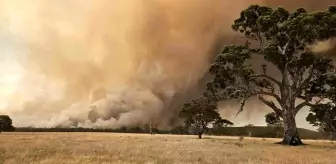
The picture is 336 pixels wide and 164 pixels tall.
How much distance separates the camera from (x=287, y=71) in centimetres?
5775

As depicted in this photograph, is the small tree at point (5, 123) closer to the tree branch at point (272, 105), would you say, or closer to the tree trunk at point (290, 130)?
the tree branch at point (272, 105)

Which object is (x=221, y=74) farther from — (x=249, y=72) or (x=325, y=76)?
(x=325, y=76)

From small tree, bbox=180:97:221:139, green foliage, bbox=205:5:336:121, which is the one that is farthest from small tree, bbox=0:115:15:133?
green foliage, bbox=205:5:336:121

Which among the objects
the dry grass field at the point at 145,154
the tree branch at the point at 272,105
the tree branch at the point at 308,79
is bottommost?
the dry grass field at the point at 145,154

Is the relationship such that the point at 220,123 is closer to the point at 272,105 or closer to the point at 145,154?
the point at 272,105

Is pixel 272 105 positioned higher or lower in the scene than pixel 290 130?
higher

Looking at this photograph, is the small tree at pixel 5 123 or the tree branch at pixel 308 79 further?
the small tree at pixel 5 123

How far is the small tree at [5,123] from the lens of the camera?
14138 centimetres

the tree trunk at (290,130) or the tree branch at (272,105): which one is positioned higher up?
the tree branch at (272,105)

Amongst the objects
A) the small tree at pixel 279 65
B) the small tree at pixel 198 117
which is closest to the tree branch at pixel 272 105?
the small tree at pixel 279 65

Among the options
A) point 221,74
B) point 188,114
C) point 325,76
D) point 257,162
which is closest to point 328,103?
point 325,76

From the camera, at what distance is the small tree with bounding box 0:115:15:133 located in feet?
464

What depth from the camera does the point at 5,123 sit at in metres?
142

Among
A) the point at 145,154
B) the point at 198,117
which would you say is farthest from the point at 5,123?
the point at 145,154
